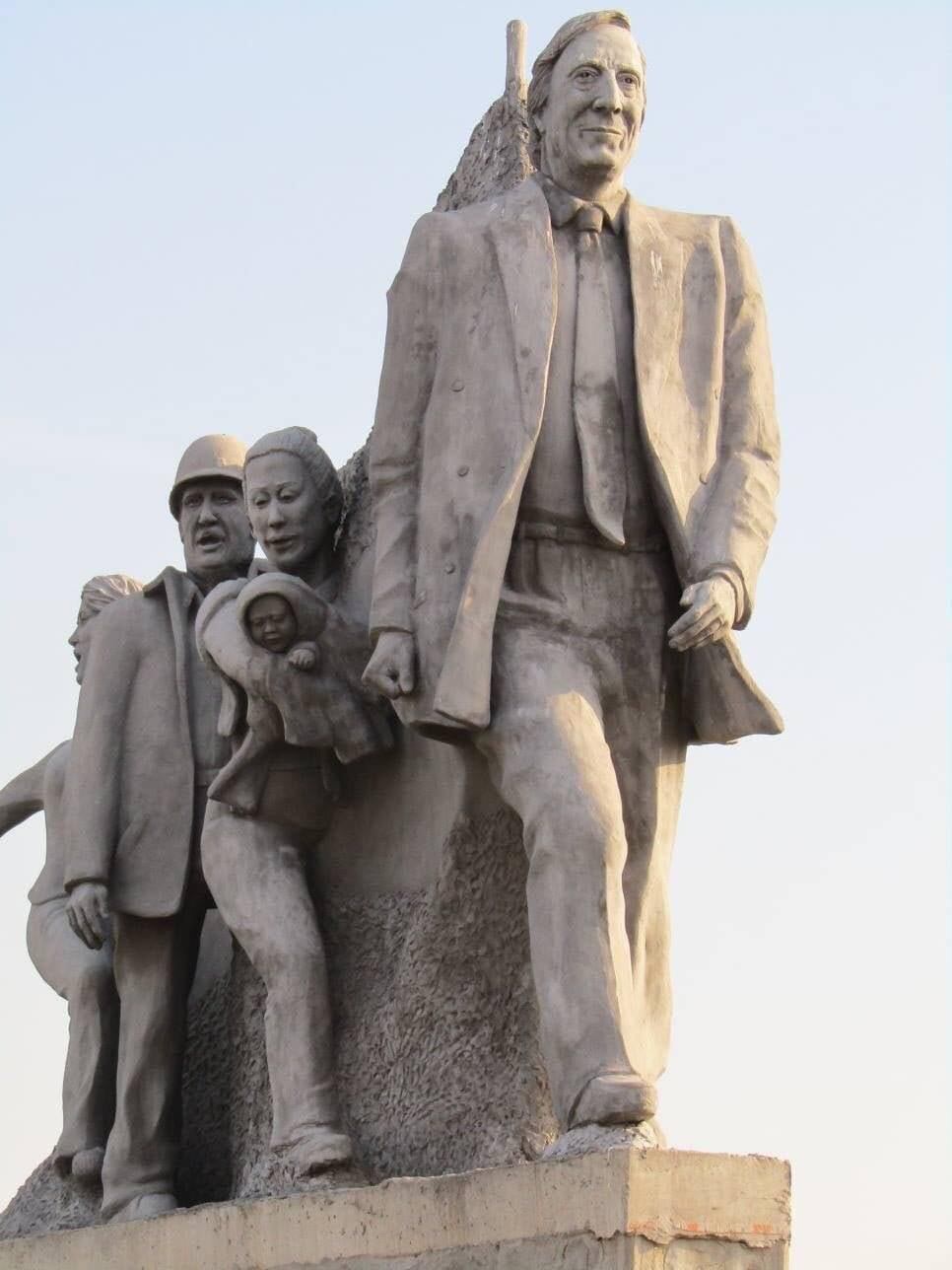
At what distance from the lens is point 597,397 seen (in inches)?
346

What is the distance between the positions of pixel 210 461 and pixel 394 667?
6.17 ft

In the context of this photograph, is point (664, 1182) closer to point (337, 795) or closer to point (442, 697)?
point (442, 697)

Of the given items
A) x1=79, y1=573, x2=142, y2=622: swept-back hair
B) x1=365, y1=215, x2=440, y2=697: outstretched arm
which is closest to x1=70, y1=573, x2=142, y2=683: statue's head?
x1=79, y1=573, x2=142, y2=622: swept-back hair

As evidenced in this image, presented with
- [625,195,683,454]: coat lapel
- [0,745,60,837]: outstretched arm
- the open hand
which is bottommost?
[0,745,60,837]: outstretched arm

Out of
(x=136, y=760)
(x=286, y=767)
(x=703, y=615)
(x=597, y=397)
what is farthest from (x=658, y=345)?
(x=136, y=760)

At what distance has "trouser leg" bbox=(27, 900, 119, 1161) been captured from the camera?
10.1m

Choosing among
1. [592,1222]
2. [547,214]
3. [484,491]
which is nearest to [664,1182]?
[592,1222]

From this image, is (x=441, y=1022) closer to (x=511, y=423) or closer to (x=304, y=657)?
(x=304, y=657)

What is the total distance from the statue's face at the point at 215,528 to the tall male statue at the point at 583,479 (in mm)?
1488

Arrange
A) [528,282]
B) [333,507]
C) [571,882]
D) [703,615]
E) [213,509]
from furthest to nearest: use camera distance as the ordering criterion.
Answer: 1. [213,509]
2. [333,507]
3. [528,282]
4. [703,615]
5. [571,882]

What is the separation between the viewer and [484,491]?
8.71 m

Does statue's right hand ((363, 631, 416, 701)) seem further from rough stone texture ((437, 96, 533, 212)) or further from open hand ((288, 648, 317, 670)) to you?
rough stone texture ((437, 96, 533, 212))

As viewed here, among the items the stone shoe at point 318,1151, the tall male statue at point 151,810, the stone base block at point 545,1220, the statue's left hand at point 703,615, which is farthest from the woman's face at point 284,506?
the stone base block at point 545,1220

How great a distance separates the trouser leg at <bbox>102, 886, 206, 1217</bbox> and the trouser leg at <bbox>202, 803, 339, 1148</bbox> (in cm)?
51
